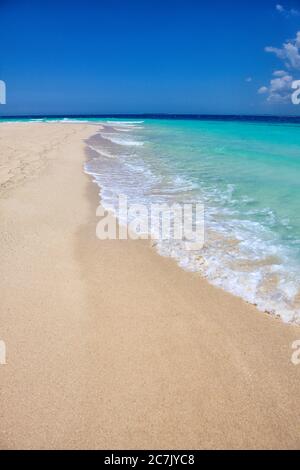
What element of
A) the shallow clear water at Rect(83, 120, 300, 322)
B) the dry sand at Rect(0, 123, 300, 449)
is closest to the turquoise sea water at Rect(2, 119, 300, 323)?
the shallow clear water at Rect(83, 120, 300, 322)

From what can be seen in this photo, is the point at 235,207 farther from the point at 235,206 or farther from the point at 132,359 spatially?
the point at 132,359

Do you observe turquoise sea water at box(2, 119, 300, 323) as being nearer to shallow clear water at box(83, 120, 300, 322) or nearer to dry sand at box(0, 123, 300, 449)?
shallow clear water at box(83, 120, 300, 322)

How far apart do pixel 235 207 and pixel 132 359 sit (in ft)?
14.6

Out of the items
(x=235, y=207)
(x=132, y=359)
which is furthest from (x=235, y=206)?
(x=132, y=359)

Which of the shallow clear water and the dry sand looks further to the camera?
the shallow clear water

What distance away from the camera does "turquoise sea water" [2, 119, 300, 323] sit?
3.59 metres

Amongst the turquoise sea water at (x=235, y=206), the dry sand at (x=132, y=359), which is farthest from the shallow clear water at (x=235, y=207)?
the dry sand at (x=132, y=359)

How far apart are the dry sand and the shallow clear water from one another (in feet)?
1.03

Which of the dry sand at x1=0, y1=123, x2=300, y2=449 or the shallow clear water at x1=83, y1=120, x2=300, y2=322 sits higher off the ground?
the shallow clear water at x1=83, y1=120, x2=300, y2=322

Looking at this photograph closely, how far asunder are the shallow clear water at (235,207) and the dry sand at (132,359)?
0.32m

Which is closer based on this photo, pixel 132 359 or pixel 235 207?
pixel 132 359

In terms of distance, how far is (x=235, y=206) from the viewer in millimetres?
6367

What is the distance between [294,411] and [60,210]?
4.59m

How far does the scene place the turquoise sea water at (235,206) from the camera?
359 centimetres
